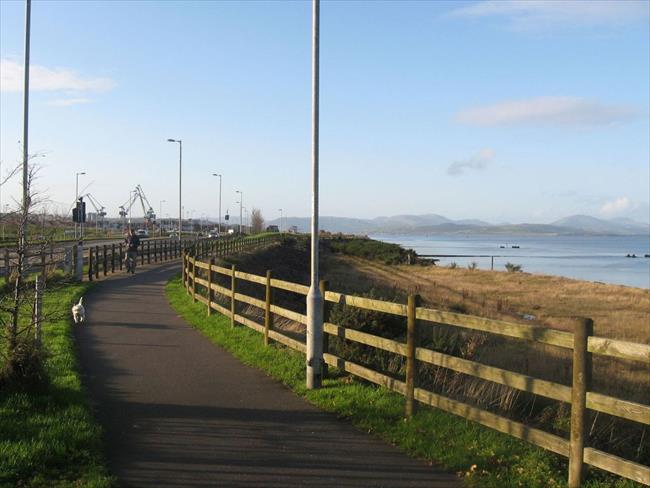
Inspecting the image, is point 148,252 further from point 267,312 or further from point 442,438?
point 442,438

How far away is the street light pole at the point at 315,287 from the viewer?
827cm

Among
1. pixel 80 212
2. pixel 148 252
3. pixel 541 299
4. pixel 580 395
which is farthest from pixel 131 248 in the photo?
pixel 541 299

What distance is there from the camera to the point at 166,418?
700cm

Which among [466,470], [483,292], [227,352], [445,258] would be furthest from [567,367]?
[445,258]

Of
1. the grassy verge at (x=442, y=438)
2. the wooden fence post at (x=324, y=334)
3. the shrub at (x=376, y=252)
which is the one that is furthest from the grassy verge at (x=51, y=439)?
the shrub at (x=376, y=252)

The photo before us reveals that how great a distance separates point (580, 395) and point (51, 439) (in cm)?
434

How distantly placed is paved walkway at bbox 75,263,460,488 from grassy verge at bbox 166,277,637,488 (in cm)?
19

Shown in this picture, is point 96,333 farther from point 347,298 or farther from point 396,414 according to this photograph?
point 396,414

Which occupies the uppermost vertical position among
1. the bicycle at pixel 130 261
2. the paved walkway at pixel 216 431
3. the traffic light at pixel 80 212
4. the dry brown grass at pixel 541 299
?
the traffic light at pixel 80 212

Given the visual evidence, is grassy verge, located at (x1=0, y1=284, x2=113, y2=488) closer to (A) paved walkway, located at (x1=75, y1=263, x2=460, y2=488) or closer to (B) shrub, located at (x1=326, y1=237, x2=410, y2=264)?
(A) paved walkway, located at (x1=75, y1=263, x2=460, y2=488)

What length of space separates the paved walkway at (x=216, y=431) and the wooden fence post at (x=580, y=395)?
3.05 ft

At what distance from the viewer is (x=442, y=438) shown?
20.4 ft

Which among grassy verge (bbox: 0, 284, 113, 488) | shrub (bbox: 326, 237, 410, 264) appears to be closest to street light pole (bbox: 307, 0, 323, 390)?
grassy verge (bbox: 0, 284, 113, 488)

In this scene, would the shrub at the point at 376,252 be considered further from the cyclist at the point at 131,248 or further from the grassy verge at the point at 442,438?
the grassy verge at the point at 442,438
